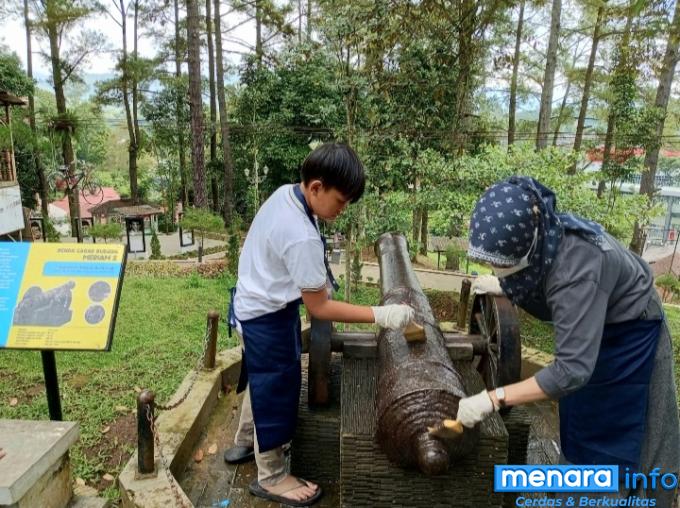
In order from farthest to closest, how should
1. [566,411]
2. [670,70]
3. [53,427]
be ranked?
[670,70] < [53,427] < [566,411]

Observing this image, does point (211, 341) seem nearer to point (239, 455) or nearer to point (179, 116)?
point (239, 455)

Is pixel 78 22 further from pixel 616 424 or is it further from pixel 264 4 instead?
pixel 616 424

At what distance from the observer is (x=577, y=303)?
162cm

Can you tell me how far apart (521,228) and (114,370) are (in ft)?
13.6

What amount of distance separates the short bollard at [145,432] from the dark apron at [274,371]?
496 mm

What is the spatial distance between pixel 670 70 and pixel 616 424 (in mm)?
10481

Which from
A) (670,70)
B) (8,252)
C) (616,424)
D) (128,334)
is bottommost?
(128,334)

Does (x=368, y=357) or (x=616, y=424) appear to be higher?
(x=616, y=424)

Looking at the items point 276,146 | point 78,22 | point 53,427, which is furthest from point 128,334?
point 78,22

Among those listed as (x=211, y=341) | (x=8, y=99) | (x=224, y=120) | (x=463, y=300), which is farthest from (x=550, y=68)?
(x=8, y=99)

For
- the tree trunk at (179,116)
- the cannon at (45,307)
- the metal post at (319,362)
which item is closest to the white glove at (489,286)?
the metal post at (319,362)

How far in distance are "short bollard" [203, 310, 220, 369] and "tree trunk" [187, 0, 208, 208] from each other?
1141 centimetres

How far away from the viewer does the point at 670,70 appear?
9.86m

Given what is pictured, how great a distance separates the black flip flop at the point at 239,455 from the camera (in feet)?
10.2
